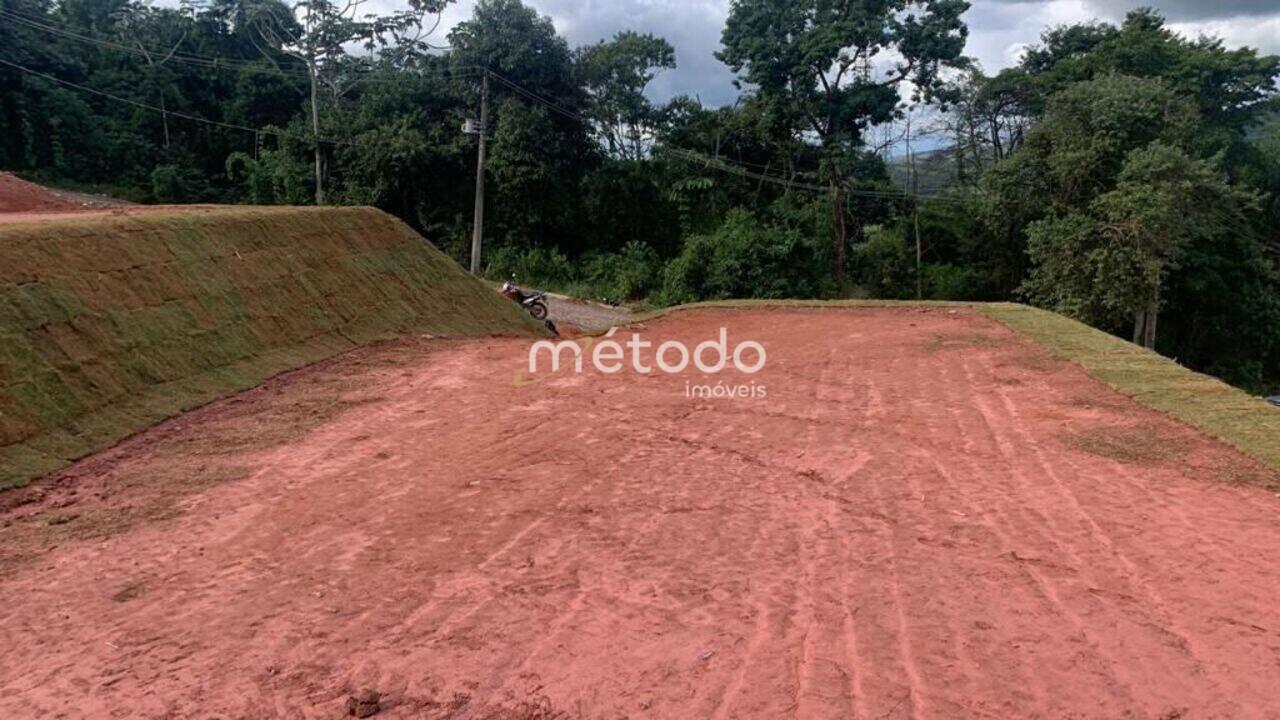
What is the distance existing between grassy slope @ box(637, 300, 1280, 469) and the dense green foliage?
9254mm

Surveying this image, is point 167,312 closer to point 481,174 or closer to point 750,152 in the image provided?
point 481,174

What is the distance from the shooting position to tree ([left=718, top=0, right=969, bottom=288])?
22562 mm

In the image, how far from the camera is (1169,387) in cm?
746

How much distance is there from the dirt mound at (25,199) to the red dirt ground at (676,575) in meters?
9.15

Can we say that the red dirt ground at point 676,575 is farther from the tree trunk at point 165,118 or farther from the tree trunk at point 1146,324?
the tree trunk at point 165,118

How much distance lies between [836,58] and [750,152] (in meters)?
4.45

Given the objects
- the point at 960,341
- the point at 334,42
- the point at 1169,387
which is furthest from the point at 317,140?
the point at 1169,387

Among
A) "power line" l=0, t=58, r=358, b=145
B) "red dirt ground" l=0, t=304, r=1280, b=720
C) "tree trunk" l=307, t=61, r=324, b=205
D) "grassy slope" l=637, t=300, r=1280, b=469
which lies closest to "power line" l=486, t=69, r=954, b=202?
"power line" l=0, t=58, r=358, b=145

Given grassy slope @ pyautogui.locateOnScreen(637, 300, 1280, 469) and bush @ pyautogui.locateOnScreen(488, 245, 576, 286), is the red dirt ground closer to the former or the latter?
grassy slope @ pyautogui.locateOnScreen(637, 300, 1280, 469)

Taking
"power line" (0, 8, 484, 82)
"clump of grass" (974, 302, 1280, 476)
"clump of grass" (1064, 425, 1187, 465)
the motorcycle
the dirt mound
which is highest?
"power line" (0, 8, 484, 82)

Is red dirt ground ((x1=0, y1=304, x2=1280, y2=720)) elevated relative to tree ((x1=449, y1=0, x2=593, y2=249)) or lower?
lower

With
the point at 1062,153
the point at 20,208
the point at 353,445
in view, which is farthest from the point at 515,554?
the point at 1062,153

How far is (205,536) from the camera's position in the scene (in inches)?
177

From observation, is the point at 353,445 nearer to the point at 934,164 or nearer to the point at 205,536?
the point at 205,536
